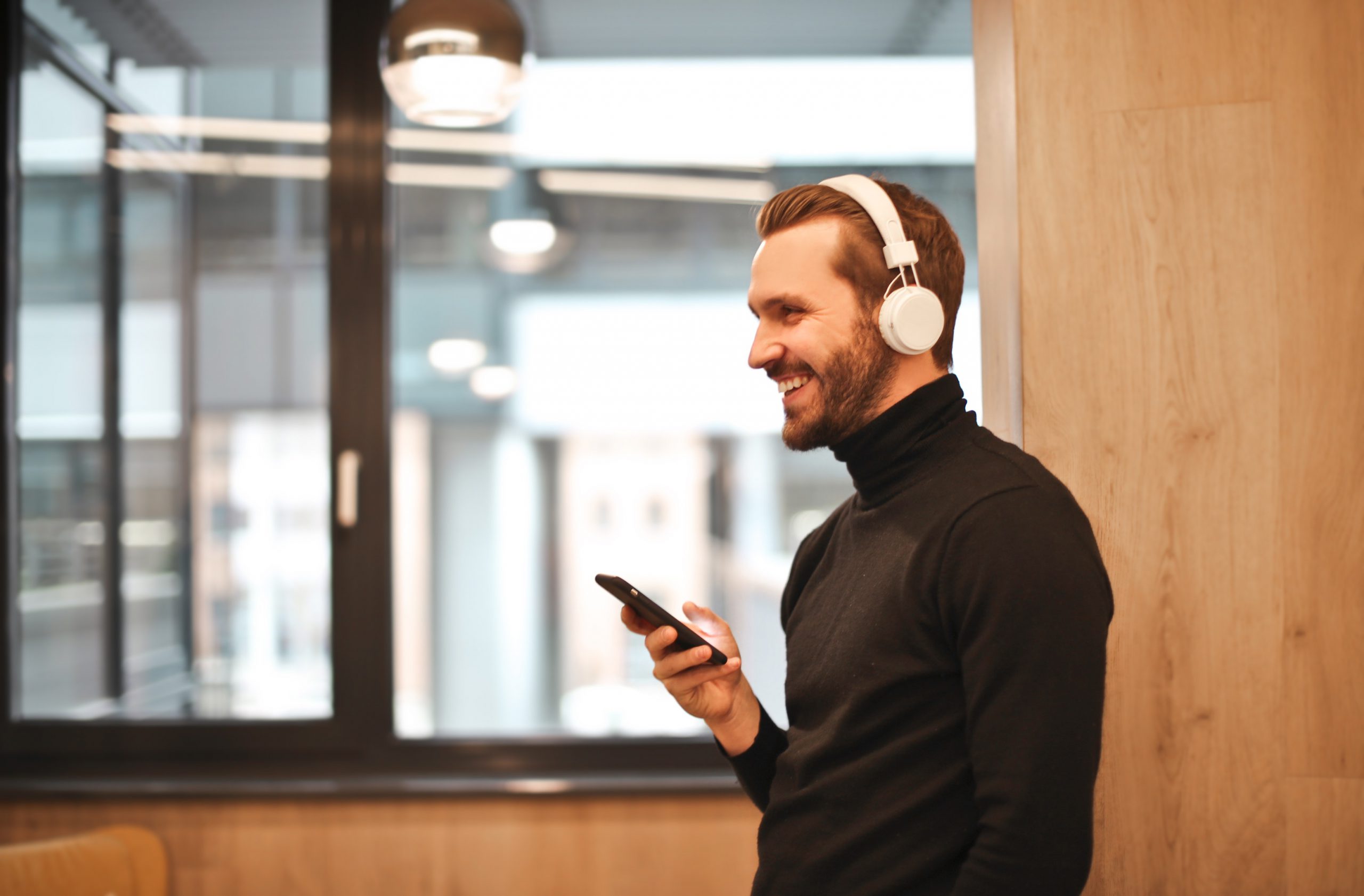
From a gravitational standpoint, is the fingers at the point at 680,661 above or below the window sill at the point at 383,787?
above

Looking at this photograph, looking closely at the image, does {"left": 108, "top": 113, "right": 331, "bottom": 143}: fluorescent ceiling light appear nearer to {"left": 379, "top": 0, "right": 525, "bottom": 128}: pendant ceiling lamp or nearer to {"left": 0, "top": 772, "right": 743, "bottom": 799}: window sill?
{"left": 379, "top": 0, "right": 525, "bottom": 128}: pendant ceiling lamp

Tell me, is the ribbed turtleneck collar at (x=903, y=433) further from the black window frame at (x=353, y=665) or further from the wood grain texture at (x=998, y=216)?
the black window frame at (x=353, y=665)

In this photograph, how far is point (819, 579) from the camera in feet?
4.14

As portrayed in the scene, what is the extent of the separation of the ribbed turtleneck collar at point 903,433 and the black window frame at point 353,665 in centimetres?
135

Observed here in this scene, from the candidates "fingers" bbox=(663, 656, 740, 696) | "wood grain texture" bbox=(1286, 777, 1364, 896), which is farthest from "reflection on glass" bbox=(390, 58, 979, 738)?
"fingers" bbox=(663, 656, 740, 696)

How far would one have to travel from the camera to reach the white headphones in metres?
1.08

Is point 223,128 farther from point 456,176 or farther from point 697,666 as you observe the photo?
point 697,666

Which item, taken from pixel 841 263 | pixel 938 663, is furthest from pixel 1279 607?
pixel 841 263

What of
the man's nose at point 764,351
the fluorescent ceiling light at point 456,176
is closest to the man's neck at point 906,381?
the man's nose at point 764,351

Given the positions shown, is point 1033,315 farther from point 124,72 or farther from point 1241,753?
point 124,72

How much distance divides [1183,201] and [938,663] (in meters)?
0.83

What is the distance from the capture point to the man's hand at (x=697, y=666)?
3.77ft

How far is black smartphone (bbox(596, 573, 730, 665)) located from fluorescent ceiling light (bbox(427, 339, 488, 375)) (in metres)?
2.05

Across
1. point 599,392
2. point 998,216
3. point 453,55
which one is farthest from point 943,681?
point 599,392
